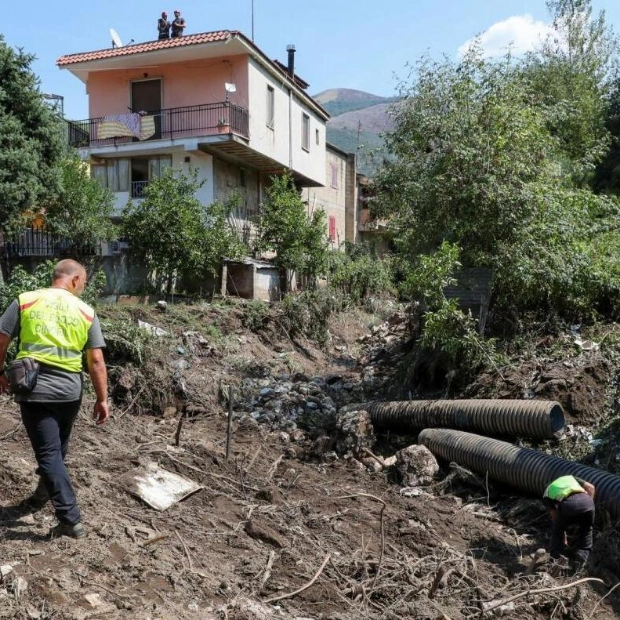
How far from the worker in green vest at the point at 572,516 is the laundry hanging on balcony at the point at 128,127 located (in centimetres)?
1857

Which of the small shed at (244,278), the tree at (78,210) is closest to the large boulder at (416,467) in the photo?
the small shed at (244,278)

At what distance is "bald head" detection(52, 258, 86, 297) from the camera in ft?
15.2

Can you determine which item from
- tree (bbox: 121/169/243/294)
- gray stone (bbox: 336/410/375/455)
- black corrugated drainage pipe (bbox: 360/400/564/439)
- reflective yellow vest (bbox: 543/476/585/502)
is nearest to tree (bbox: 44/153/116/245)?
tree (bbox: 121/169/243/294)

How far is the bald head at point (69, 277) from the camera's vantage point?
15.2ft

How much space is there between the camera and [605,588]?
202 inches

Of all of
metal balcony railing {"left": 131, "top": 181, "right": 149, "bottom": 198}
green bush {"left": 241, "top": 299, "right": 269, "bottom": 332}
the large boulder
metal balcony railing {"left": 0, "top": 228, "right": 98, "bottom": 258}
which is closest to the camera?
the large boulder

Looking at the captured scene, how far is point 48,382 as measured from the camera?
436cm

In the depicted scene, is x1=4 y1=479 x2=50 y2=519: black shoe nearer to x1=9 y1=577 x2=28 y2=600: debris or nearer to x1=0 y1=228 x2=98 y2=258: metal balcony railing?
x1=9 y1=577 x2=28 y2=600: debris

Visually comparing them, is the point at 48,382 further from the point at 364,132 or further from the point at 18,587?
the point at 364,132

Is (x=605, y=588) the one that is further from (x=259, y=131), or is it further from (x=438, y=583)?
(x=259, y=131)

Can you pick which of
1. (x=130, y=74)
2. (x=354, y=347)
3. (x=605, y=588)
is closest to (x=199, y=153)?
(x=130, y=74)

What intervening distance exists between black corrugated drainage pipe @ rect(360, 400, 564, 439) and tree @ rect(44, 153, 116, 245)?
1024cm

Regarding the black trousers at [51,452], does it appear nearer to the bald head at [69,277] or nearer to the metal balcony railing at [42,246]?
the bald head at [69,277]

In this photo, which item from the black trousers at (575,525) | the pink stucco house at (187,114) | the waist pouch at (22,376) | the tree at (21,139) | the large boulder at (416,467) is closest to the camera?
the waist pouch at (22,376)
